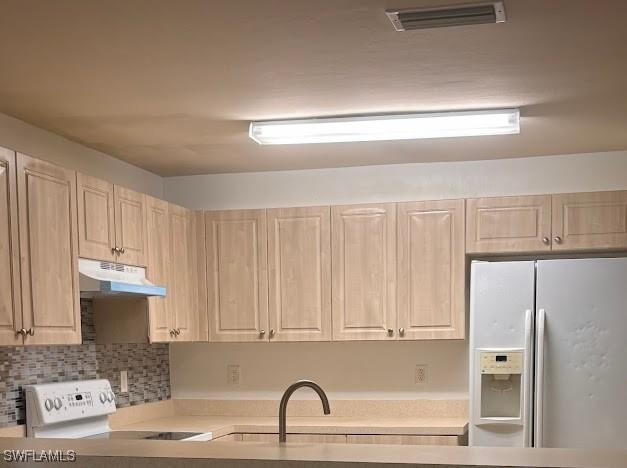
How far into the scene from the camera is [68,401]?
3.67m

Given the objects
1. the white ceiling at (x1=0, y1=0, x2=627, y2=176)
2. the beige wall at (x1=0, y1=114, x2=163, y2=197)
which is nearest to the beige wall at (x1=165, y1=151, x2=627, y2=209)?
the beige wall at (x1=0, y1=114, x2=163, y2=197)

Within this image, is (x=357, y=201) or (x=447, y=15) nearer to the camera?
(x=447, y=15)

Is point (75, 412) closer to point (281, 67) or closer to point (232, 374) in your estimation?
point (232, 374)

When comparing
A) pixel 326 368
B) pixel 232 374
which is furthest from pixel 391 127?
pixel 232 374

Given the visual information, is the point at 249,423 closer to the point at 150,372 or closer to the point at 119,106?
the point at 150,372

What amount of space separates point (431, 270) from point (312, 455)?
2715 mm

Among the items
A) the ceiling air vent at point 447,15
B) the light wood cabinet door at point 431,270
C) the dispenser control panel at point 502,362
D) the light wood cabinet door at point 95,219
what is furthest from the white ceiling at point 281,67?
the dispenser control panel at point 502,362

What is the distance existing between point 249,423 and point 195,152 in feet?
5.13

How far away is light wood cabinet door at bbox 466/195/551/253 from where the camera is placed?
4.27m

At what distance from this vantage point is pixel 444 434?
416cm

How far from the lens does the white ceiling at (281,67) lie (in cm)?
225

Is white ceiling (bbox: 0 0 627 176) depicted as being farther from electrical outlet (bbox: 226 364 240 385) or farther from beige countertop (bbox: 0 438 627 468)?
electrical outlet (bbox: 226 364 240 385)

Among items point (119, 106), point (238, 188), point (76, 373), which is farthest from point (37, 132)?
point (238, 188)

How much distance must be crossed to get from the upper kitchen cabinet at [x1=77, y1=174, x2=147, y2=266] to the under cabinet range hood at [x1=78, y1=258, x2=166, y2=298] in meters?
0.04
